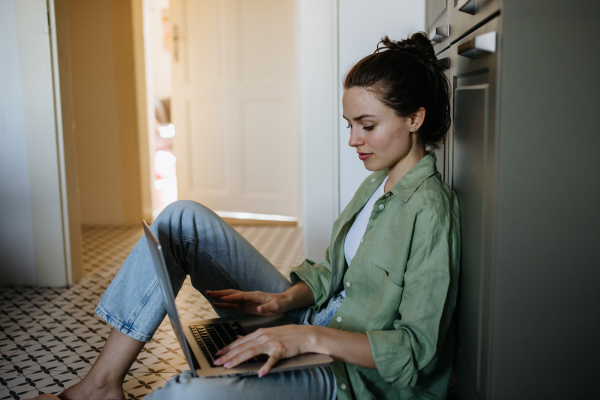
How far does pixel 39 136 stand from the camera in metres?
2.41

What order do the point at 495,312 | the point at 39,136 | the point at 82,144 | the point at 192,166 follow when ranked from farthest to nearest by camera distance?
the point at 192,166 → the point at 82,144 → the point at 39,136 → the point at 495,312

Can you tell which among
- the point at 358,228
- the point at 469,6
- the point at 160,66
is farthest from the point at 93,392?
the point at 160,66

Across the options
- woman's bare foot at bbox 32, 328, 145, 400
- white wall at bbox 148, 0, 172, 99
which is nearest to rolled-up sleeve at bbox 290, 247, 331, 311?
woman's bare foot at bbox 32, 328, 145, 400

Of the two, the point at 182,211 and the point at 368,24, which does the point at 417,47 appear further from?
the point at 368,24

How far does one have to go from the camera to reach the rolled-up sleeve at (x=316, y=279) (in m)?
1.29

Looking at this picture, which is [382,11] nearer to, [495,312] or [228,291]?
[228,291]

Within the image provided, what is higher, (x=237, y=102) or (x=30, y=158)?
(x=237, y=102)

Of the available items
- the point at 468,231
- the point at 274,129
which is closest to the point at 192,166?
the point at 274,129

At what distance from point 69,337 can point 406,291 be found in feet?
4.67

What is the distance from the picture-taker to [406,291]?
98 centimetres

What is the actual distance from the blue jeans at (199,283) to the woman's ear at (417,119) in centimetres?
47

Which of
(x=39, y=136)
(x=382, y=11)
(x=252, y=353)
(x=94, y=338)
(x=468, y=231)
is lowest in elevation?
(x=94, y=338)

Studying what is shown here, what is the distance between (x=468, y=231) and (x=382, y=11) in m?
1.13

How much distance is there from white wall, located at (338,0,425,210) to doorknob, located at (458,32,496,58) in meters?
0.95
